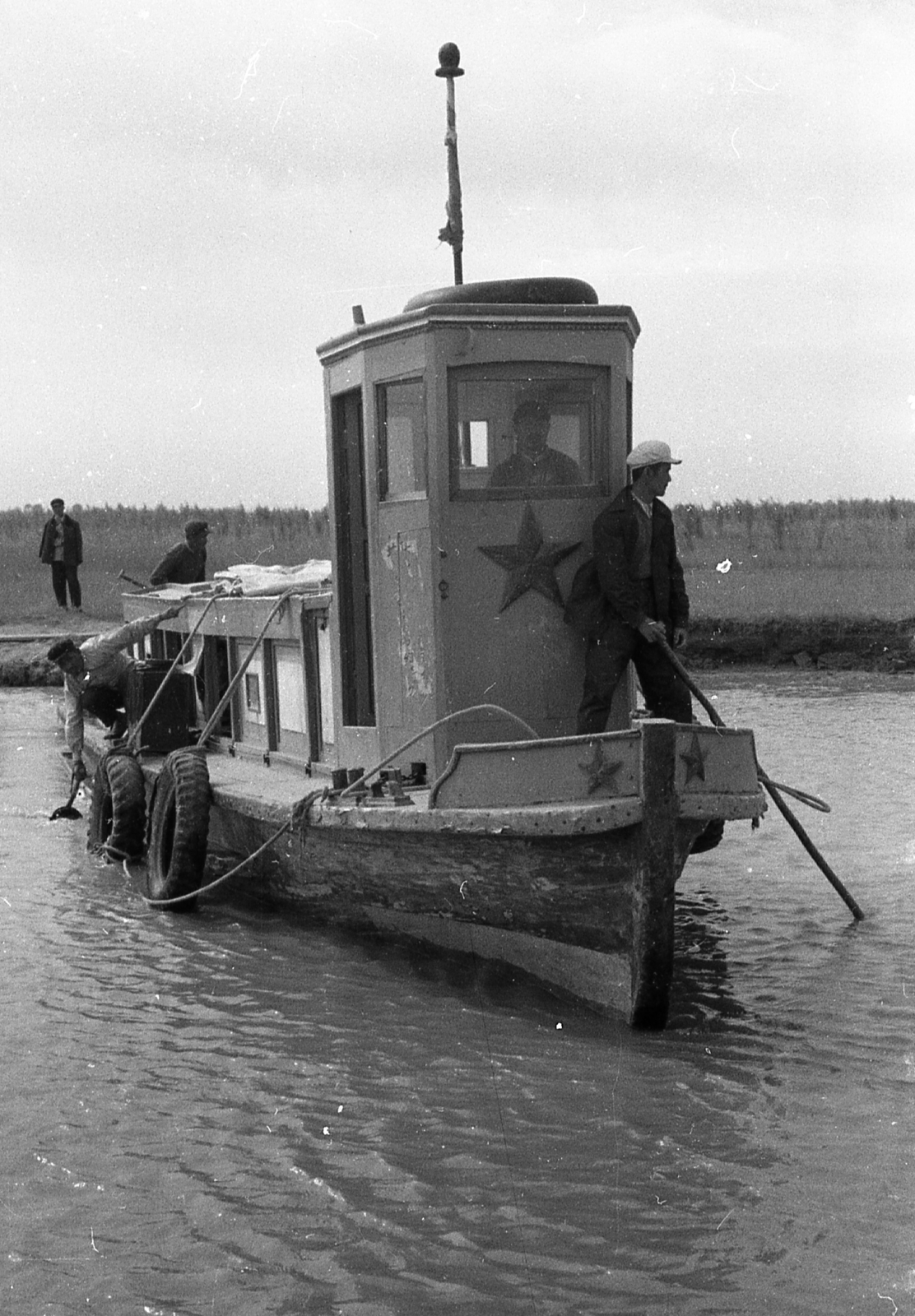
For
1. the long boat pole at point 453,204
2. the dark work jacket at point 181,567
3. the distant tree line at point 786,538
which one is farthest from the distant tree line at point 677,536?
the long boat pole at point 453,204

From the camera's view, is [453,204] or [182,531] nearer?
[453,204]

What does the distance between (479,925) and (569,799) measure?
3.50ft

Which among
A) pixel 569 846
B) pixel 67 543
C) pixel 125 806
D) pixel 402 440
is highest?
pixel 402 440

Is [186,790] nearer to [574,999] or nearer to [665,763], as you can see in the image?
[574,999]

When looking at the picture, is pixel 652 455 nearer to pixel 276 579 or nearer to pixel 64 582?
pixel 276 579

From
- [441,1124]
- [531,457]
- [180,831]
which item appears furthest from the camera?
[180,831]

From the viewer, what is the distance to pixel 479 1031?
7.01 m

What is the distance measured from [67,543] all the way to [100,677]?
1296 cm

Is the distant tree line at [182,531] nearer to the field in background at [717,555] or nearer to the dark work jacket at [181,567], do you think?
the field in background at [717,555]

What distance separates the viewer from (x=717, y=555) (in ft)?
113

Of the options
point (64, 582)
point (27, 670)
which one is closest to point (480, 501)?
point (27, 670)

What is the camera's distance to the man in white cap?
25.3ft

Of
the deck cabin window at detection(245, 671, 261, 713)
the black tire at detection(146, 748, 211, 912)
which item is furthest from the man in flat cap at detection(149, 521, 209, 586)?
the black tire at detection(146, 748, 211, 912)

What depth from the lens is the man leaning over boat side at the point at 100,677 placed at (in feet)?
38.0
